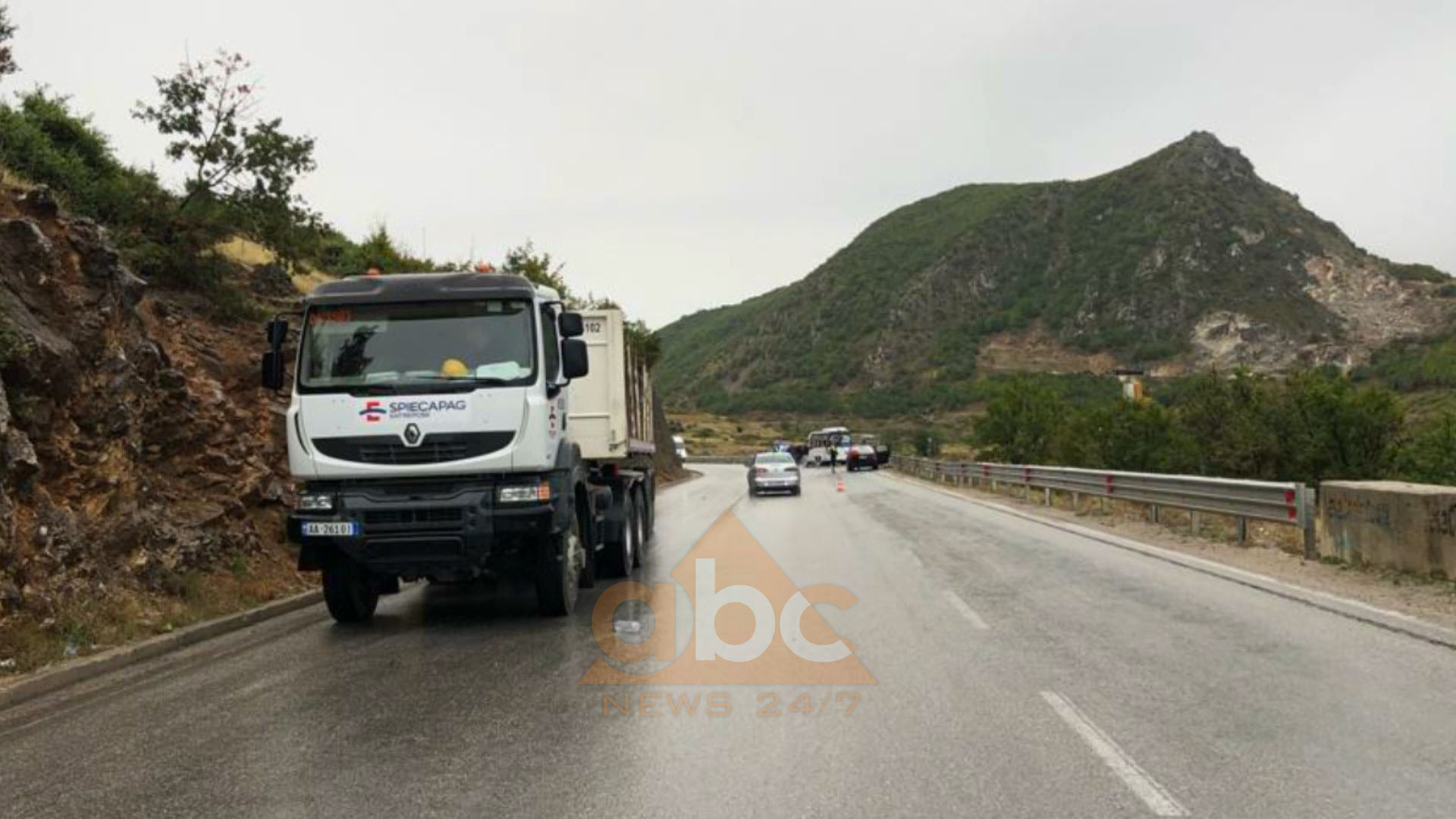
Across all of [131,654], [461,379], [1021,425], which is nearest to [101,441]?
[131,654]

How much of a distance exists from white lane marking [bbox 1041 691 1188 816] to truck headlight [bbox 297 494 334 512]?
6.18 meters

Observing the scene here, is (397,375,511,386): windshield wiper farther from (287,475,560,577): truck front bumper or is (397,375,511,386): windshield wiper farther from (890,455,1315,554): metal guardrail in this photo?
(890,455,1315,554): metal guardrail

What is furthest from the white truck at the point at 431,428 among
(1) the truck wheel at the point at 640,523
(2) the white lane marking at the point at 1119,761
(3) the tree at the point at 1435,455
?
(3) the tree at the point at 1435,455

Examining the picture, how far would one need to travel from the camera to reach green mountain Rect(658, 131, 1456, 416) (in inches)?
4441

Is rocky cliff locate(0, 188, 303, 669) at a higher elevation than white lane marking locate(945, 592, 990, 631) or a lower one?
higher

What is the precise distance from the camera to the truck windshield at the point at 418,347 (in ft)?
32.1

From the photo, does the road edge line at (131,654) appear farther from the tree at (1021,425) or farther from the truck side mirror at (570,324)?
the tree at (1021,425)

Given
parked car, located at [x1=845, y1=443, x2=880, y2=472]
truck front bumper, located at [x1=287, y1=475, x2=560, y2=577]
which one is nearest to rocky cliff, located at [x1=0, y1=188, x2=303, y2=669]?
truck front bumper, located at [x1=287, y1=475, x2=560, y2=577]

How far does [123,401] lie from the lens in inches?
450

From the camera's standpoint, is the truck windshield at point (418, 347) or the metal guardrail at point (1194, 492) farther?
the metal guardrail at point (1194, 492)

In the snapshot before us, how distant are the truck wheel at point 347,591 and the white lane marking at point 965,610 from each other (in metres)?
5.80

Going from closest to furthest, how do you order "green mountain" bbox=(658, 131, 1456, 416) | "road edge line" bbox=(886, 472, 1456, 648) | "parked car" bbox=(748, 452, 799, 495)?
"road edge line" bbox=(886, 472, 1456, 648) < "parked car" bbox=(748, 452, 799, 495) < "green mountain" bbox=(658, 131, 1456, 416)

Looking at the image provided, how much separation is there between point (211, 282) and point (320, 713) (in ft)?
37.2

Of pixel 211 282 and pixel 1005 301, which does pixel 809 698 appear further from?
pixel 1005 301
